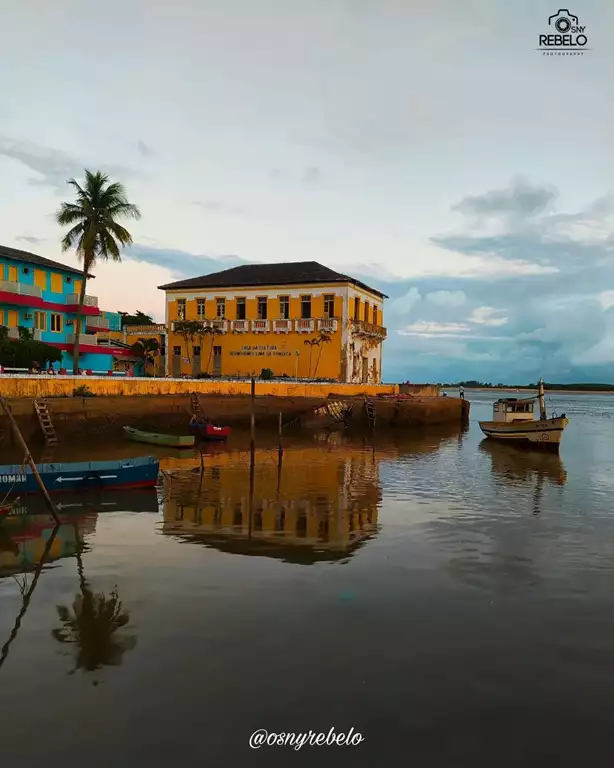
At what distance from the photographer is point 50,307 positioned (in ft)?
169

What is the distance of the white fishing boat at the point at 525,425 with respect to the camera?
42562mm

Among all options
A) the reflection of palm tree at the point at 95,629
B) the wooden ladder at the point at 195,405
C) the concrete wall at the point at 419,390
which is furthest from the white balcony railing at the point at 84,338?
the reflection of palm tree at the point at 95,629

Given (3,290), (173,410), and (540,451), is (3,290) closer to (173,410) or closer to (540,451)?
(173,410)

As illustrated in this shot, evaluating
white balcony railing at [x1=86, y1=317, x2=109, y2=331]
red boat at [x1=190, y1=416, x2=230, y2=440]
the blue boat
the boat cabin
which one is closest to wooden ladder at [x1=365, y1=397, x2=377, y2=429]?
the boat cabin

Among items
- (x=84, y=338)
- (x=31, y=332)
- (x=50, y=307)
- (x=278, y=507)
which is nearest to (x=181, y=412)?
(x=31, y=332)

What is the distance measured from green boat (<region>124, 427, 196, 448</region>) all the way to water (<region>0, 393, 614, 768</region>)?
1606 centimetres

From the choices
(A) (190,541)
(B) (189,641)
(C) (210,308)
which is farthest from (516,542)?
(C) (210,308)

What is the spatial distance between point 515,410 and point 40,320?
128ft

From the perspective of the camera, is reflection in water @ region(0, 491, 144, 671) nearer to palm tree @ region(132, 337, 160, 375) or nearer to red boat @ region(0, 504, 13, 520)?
red boat @ region(0, 504, 13, 520)

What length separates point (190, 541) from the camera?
16984 mm

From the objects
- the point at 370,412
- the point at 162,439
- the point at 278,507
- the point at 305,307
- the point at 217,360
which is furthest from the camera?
the point at 217,360

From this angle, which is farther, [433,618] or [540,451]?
[540,451]

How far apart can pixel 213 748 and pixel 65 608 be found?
5.64m

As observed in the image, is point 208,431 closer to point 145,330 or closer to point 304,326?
point 304,326
